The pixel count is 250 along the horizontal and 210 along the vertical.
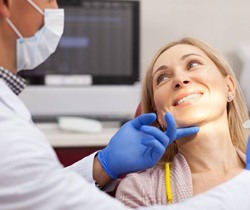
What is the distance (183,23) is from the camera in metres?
2.91

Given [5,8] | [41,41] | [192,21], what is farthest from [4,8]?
[192,21]

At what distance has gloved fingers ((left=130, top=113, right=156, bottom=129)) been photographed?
131 centimetres

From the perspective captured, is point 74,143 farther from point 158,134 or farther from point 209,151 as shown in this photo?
point 158,134

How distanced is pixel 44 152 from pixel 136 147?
423 millimetres

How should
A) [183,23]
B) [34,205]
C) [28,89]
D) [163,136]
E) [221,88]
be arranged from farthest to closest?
1. [183,23]
2. [28,89]
3. [221,88]
4. [163,136]
5. [34,205]

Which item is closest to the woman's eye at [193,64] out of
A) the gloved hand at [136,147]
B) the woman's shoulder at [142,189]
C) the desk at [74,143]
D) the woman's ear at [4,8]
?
the gloved hand at [136,147]

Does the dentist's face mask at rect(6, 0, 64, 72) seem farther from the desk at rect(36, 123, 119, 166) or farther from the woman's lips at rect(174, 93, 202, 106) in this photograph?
the desk at rect(36, 123, 119, 166)

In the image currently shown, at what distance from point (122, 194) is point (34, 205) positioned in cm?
47

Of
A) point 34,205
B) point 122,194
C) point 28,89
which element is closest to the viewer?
point 34,205

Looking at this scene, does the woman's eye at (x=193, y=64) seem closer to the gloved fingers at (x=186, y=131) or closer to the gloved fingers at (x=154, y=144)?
the gloved fingers at (x=186, y=131)

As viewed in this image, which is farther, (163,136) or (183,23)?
(183,23)

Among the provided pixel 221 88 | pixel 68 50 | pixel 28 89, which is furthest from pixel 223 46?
pixel 221 88

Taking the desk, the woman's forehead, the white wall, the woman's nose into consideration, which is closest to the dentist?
the woman's nose

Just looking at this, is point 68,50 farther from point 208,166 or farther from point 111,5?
point 208,166
